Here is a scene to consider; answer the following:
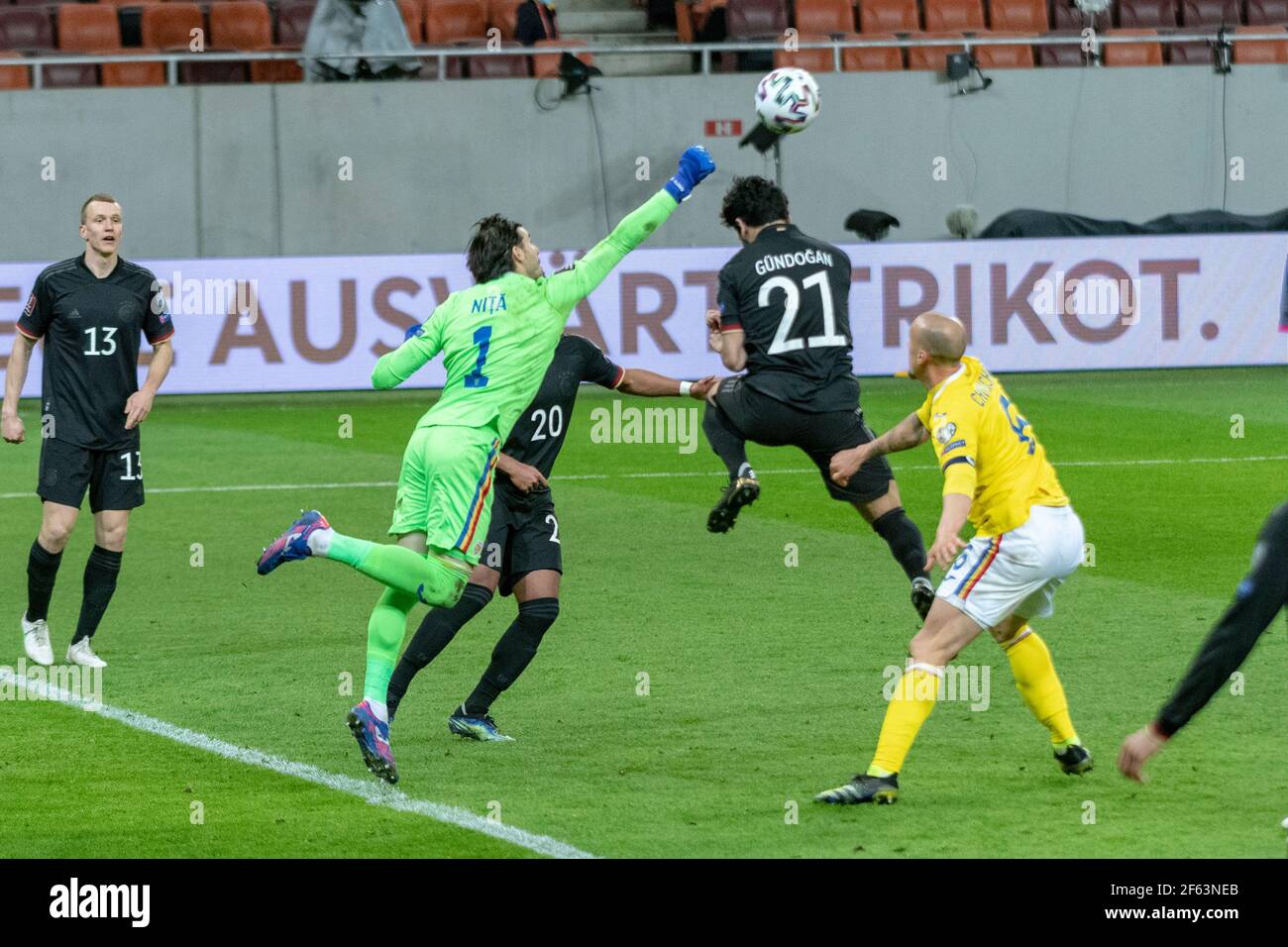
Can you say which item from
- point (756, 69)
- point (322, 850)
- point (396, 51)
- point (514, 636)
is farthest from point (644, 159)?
point (322, 850)

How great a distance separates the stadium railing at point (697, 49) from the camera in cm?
2203

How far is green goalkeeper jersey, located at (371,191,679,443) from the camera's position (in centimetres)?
705

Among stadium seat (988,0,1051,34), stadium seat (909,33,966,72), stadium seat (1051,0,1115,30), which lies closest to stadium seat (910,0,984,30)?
stadium seat (988,0,1051,34)

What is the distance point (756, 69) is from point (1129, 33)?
4887mm

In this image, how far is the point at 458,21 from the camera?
24.0 m

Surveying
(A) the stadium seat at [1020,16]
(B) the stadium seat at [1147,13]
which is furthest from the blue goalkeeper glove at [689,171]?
(B) the stadium seat at [1147,13]

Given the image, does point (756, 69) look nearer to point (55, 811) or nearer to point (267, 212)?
point (267, 212)

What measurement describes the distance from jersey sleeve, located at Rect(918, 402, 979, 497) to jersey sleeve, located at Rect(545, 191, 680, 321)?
4.30 feet

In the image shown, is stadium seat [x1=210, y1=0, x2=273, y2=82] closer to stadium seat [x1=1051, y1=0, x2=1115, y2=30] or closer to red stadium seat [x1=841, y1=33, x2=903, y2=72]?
red stadium seat [x1=841, y1=33, x2=903, y2=72]

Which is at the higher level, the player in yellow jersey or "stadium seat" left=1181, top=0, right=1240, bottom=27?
"stadium seat" left=1181, top=0, right=1240, bottom=27

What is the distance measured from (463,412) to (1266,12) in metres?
21.3

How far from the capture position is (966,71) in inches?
902

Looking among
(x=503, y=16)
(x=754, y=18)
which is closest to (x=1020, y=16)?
(x=754, y=18)

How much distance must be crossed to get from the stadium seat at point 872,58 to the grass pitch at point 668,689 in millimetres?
9426
